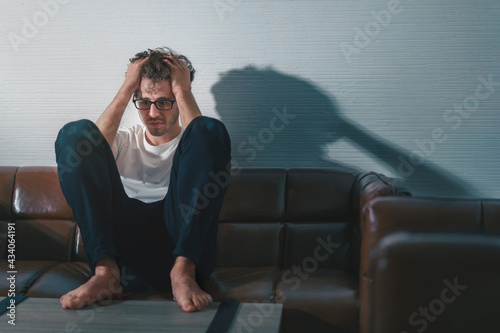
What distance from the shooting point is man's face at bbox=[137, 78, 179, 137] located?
2.01m

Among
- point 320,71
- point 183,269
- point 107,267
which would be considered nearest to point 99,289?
point 107,267

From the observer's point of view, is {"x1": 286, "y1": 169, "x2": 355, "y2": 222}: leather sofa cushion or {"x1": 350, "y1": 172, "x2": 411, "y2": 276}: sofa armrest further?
{"x1": 286, "y1": 169, "x2": 355, "y2": 222}: leather sofa cushion

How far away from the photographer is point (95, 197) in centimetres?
160

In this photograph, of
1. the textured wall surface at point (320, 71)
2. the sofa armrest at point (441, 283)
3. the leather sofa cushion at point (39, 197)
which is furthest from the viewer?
the textured wall surface at point (320, 71)

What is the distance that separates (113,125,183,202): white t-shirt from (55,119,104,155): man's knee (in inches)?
14.0

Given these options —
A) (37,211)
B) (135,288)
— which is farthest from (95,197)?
(37,211)

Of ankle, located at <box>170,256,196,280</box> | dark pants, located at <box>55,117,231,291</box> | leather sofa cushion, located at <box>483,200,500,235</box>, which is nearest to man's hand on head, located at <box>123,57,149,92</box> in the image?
dark pants, located at <box>55,117,231,291</box>

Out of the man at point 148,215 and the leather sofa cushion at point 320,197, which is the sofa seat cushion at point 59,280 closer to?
the man at point 148,215

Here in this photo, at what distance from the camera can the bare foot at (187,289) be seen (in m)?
1.41

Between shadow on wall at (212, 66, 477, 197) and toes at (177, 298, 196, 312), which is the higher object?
shadow on wall at (212, 66, 477, 197)

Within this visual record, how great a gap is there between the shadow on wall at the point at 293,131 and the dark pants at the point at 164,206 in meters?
0.63

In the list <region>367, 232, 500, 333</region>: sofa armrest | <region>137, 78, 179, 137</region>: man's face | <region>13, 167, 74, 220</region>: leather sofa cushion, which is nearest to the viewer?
<region>367, 232, 500, 333</region>: sofa armrest

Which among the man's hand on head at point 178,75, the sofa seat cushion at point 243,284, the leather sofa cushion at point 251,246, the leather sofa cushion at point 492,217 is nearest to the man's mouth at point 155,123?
the man's hand on head at point 178,75

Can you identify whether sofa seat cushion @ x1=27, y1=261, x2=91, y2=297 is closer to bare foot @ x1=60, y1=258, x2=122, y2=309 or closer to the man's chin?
bare foot @ x1=60, y1=258, x2=122, y2=309
